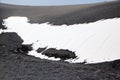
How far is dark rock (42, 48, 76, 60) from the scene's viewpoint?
8.67 metres

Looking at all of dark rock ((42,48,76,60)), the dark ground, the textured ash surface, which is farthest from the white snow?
the textured ash surface

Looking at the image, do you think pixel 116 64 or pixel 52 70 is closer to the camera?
pixel 52 70

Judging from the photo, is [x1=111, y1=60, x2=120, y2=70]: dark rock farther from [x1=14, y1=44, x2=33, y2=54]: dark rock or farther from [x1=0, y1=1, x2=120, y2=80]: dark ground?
[x1=14, y1=44, x2=33, y2=54]: dark rock

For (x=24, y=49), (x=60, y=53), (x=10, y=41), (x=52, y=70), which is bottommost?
(x=52, y=70)

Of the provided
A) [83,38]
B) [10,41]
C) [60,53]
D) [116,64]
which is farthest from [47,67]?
[10,41]

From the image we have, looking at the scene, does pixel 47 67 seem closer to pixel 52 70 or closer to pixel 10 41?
pixel 52 70

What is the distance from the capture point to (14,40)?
10852 mm

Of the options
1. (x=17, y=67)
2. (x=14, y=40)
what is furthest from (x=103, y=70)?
(x=14, y=40)

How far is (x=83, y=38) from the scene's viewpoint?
9789mm

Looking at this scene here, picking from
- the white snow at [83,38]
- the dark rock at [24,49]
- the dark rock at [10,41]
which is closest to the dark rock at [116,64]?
the white snow at [83,38]

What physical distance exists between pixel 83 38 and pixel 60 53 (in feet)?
4.25

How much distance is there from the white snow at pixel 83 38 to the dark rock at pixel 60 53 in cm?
20

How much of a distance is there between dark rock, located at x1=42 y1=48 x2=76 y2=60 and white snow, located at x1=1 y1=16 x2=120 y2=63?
0.20 meters

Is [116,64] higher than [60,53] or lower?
lower
